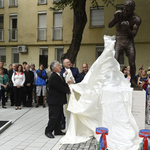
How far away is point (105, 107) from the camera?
495cm

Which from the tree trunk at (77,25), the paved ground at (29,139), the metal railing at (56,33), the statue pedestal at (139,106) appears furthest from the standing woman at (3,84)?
the metal railing at (56,33)

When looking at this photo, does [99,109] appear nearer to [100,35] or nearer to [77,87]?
[77,87]

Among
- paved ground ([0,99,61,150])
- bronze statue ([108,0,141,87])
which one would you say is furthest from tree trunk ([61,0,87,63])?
bronze statue ([108,0,141,87])

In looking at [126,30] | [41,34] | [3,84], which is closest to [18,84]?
[3,84]

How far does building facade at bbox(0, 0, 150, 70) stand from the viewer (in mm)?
17853

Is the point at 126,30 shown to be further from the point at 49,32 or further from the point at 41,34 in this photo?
the point at 41,34

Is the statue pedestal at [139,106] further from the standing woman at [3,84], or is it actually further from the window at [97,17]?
the window at [97,17]

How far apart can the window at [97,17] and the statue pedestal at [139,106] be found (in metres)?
14.1

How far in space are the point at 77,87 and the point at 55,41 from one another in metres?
14.9

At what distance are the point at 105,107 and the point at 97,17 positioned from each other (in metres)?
14.9

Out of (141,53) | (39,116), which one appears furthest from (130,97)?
(141,53)

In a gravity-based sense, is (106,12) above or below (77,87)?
above

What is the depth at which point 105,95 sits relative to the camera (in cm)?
503

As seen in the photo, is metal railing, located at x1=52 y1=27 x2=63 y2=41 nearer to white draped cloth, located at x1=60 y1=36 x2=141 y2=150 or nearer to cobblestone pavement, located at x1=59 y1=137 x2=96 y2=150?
white draped cloth, located at x1=60 y1=36 x2=141 y2=150
